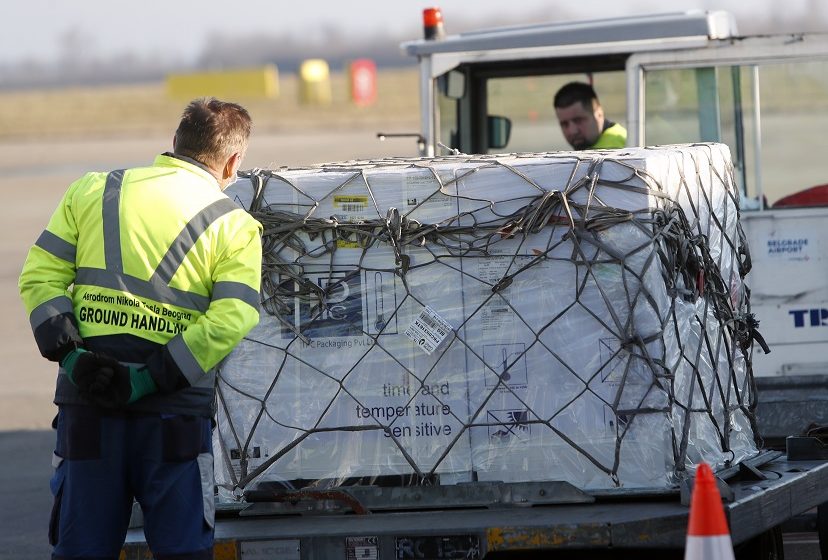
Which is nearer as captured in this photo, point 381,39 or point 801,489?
point 801,489

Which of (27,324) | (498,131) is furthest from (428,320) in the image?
(27,324)

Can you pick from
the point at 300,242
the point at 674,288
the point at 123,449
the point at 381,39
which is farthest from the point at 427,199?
the point at 381,39

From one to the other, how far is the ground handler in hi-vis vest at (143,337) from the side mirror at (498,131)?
4901mm

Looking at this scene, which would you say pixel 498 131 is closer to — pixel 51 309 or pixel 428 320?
pixel 428 320

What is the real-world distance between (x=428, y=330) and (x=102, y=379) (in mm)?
1200

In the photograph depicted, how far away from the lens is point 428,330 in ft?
15.7

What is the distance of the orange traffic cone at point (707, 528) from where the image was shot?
163 inches

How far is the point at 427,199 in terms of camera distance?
4.80m

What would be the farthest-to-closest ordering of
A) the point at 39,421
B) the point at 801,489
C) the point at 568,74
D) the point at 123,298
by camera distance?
the point at 39,421, the point at 568,74, the point at 801,489, the point at 123,298

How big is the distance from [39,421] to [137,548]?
5.90m

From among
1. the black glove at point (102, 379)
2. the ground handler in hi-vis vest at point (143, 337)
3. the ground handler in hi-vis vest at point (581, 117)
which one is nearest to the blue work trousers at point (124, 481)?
the ground handler in hi-vis vest at point (143, 337)

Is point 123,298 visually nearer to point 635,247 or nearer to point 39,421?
point 635,247

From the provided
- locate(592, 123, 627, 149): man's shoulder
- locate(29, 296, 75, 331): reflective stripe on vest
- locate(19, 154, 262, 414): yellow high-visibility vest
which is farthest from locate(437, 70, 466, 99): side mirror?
locate(29, 296, 75, 331): reflective stripe on vest

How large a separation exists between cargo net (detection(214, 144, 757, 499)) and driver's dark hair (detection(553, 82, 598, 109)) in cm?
306
